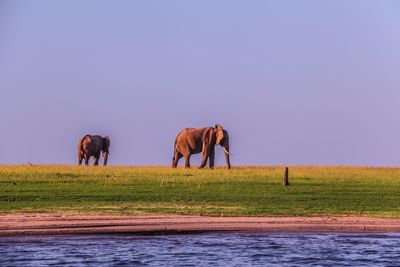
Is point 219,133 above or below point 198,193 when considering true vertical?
above

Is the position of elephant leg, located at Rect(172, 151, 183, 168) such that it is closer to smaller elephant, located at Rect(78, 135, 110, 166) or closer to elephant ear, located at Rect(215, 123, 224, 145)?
elephant ear, located at Rect(215, 123, 224, 145)

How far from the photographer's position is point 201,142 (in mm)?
61500

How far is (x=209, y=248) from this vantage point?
21156 millimetres

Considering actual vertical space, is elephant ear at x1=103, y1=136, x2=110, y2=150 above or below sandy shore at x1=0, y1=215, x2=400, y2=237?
above

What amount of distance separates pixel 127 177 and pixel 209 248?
21.3 metres

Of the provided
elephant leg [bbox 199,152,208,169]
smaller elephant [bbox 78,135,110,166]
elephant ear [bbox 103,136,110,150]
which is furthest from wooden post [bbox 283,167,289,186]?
elephant ear [bbox 103,136,110,150]

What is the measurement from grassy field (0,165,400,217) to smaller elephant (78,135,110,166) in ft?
81.8

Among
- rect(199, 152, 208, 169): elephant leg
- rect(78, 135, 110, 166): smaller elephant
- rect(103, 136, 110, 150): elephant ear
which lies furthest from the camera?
rect(103, 136, 110, 150): elephant ear

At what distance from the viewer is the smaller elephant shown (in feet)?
235

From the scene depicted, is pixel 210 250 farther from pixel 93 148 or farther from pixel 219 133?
pixel 93 148

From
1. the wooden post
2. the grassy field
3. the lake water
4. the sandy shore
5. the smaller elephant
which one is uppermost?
the smaller elephant

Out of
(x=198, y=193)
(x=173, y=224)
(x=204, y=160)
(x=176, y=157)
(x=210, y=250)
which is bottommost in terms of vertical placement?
(x=210, y=250)

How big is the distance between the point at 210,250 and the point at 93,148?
51712 millimetres

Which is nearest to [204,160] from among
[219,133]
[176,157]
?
[219,133]
